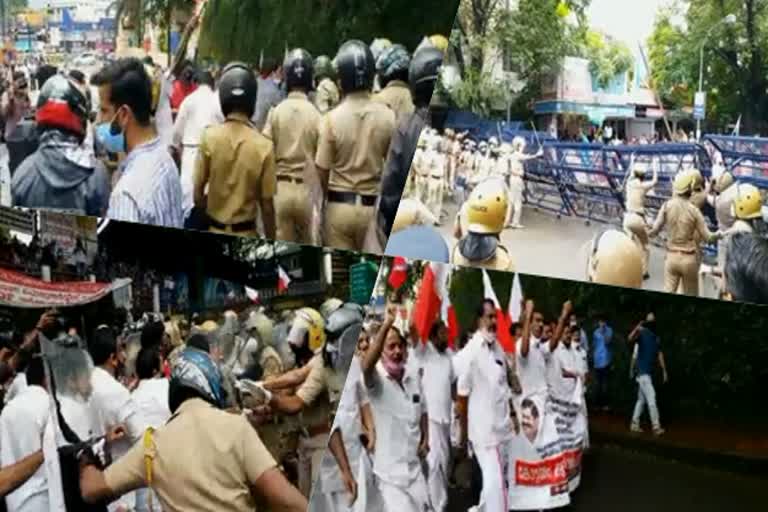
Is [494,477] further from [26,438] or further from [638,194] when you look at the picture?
[26,438]

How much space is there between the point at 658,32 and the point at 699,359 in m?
0.65

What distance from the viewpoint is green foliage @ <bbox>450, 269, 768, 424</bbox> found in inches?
81.8

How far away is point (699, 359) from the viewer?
212cm

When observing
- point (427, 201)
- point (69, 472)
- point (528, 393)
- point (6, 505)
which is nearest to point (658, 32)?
point (427, 201)

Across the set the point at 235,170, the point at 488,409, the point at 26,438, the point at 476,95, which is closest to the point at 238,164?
the point at 235,170

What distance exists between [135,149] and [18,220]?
44 centimetres

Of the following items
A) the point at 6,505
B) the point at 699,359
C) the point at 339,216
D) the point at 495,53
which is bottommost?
the point at 6,505

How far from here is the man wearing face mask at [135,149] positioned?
8.71ft

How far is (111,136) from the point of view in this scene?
2.75 m

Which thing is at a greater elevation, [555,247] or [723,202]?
[723,202]

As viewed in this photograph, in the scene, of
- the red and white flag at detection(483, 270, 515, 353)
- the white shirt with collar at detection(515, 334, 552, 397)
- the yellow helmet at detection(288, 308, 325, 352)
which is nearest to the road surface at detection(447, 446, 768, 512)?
the white shirt with collar at detection(515, 334, 552, 397)

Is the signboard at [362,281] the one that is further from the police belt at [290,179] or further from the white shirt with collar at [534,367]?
the white shirt with collar at [534,367]

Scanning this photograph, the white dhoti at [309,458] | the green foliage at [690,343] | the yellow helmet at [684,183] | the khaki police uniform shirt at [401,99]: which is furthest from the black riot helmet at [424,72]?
the white dhoti at [309,458]

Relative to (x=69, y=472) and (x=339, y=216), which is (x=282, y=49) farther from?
(x=69, y=472)
